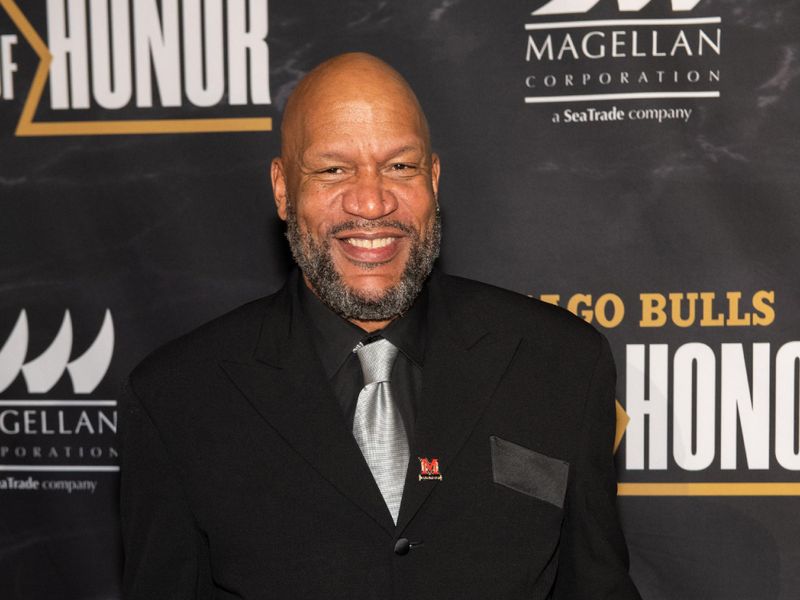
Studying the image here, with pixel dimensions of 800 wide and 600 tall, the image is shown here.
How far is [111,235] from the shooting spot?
8.13 feet

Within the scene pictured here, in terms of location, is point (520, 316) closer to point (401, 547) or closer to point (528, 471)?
point (528, 471)

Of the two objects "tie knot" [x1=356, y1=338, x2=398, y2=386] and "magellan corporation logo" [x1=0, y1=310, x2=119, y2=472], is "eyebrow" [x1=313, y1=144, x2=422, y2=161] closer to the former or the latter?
"tie knot" [x1=356, y1=338, x2=398, y2=386]

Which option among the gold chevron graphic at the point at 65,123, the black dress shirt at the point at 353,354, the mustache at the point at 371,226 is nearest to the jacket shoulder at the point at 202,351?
the black dress shirt at the point at 353,354

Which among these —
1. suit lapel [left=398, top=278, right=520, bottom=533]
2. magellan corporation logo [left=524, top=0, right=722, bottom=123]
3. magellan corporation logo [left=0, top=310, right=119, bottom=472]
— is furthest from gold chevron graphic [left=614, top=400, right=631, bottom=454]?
magellan corporation logo [left=0, top=310, right=119, bottom=472]

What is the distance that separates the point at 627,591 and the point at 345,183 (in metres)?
0.81

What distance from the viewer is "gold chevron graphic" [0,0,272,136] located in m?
2.45

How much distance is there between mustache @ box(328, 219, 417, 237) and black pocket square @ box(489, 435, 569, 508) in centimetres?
36

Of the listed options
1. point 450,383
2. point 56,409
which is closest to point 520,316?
point 450,383

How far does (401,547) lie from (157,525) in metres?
0.41

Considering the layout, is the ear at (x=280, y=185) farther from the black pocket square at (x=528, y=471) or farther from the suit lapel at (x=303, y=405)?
the black pocket square at (x=528, y=471)

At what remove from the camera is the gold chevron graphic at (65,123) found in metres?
2.45

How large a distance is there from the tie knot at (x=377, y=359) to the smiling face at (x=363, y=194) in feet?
0.15

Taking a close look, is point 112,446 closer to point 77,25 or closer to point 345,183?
point 77,25

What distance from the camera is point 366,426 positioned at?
1528 mm
